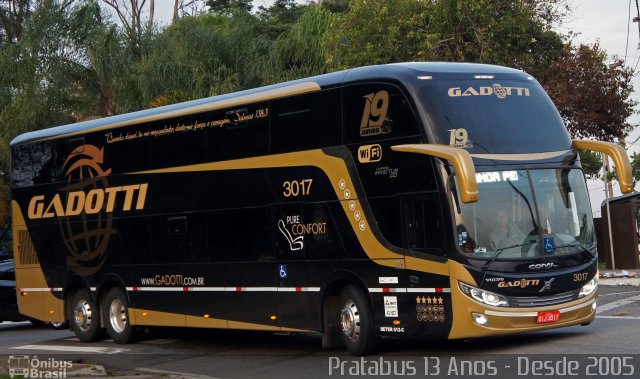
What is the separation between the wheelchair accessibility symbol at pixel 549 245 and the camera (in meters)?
13.9

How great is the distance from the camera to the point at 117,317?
20016 millimetres

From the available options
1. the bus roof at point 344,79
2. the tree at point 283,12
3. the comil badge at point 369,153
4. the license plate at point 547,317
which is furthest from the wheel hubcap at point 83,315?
the tree at point 283,12

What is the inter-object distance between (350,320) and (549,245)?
3.05 metres

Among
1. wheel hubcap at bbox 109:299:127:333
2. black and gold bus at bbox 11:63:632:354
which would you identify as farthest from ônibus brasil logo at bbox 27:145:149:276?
wheel hubcap at bbox 109:299:127:333

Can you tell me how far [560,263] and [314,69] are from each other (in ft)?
86.3

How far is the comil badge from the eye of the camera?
1450 cm

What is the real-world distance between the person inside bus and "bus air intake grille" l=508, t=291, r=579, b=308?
0.73 meters

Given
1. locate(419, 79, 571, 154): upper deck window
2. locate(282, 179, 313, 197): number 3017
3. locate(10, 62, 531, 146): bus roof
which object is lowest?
locate(282, 179, 313, 197): number 3017

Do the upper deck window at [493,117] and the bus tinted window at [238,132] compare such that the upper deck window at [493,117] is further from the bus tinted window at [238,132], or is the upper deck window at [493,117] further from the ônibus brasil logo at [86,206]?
the ônibus brasil logo at [86,206]

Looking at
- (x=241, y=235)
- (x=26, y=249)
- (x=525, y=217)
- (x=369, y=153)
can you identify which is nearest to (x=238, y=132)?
(x=241, y=235)

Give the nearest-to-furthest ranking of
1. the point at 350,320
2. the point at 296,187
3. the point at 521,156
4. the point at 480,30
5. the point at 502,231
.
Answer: the point at 502,231 → the point at 521,156 → the point at 350,320 → the point at 296,187 → the point at 480,30

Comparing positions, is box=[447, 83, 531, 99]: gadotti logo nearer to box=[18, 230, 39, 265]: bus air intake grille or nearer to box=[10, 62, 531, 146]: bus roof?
box=[10, 62, 531, 146]: bus roof

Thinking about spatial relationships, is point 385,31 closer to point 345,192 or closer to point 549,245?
point 345,192

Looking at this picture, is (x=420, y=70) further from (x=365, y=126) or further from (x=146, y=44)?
(x=146, y=44)
